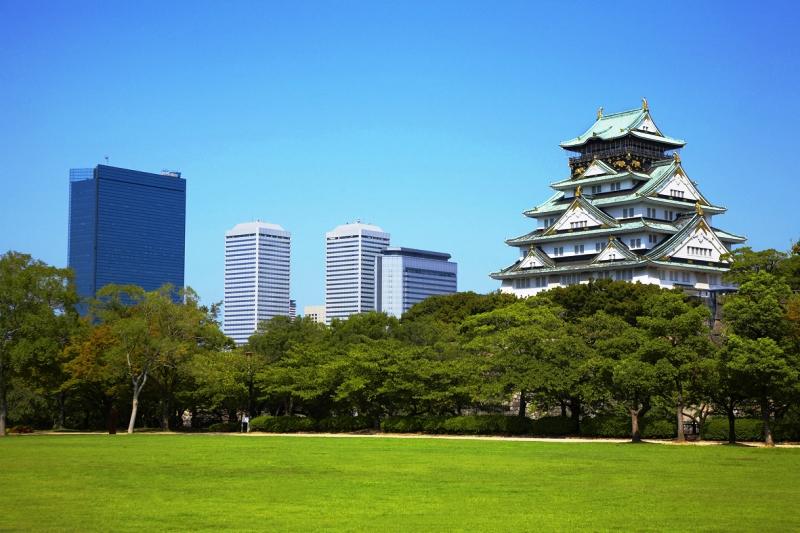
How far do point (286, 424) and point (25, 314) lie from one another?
52.0 ft

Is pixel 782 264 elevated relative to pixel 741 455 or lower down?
elevated

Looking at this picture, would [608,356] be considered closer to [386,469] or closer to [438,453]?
[438,453]

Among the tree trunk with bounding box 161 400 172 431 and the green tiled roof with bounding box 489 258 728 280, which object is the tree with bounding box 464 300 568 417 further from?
the green tiled roof with bounding box 489 258 728 280

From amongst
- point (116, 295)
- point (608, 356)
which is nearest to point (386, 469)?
point (608, 356)

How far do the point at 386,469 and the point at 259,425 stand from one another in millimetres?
36746

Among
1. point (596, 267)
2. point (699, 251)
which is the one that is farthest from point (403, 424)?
point (699, 251)

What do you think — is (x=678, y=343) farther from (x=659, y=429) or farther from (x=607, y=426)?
(x=607, y=426)

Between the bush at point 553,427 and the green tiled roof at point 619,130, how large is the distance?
44920 mm

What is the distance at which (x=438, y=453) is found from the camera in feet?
119

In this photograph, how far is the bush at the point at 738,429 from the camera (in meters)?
45.6

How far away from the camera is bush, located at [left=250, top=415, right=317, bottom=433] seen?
6319 cm

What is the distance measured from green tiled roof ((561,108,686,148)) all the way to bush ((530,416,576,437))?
44.9m

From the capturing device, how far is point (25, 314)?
58.3 metres

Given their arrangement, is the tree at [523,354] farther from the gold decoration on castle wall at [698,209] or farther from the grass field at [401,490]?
the gold decoration on castle wall at [698,209]
